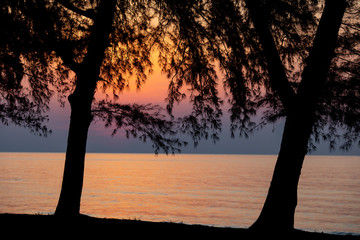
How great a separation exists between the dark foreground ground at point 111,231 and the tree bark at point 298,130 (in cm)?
44

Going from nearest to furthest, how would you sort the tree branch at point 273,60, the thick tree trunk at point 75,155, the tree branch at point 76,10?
the tree branch at point 273,60, the thick tree trunk at point 75,155, the tree branch at point 76,10

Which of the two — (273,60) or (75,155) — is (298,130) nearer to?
(273,60)

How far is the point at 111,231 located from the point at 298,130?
175 inches

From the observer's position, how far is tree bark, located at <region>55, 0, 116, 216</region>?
1033cm

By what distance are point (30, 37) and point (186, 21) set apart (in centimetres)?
403

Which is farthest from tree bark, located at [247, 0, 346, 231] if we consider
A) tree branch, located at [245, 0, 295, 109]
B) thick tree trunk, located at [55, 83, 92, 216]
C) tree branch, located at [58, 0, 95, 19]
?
tree branch, located at [58, 0, 95, 19]

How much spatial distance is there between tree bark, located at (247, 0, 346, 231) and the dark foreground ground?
437 mm

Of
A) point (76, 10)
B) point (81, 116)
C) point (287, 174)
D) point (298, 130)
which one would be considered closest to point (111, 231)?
point (81, 116)

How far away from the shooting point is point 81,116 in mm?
10375

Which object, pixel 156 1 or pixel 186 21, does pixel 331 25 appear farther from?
pixel 156 1

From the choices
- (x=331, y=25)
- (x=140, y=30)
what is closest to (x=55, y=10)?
(x=140, y=30)

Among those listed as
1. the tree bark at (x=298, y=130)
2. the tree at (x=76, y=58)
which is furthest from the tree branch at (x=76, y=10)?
the tree bark at (x=298, y=130)

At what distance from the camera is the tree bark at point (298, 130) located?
8867 mm

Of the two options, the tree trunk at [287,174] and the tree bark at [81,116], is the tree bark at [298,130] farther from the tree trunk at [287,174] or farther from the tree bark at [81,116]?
the tree bark at [81,116]
